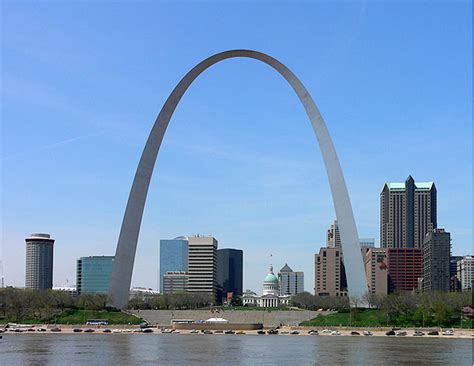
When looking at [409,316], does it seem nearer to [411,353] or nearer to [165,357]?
[411,353]

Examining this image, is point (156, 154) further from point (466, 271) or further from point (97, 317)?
point (466, 271)

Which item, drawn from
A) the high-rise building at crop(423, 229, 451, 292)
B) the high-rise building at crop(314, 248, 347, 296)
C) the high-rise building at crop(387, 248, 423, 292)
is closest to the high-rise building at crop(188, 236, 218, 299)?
the high-rise building at crop(314, 248, 347, 296)

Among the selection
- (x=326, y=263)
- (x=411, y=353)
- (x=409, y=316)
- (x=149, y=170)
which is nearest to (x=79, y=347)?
(x=411, y=353)

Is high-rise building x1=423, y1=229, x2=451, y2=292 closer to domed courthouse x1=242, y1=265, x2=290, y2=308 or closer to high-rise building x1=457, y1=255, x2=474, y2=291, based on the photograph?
high-rise building x1=457, y1=255, x2=474, y2=291

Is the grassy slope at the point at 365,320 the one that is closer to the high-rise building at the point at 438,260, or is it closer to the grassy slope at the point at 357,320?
the grassy slope at the point at 357,320

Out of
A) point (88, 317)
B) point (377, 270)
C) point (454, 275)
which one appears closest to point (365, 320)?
point (88, 317)
